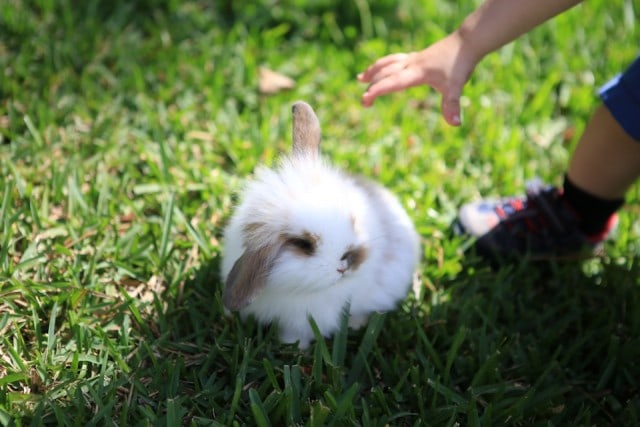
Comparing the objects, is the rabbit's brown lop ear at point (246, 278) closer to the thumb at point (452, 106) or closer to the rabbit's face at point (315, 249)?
the rabbit's face at point (315, 249)

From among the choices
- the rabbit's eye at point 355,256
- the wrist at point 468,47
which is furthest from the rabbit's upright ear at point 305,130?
the wrist at point 468,47

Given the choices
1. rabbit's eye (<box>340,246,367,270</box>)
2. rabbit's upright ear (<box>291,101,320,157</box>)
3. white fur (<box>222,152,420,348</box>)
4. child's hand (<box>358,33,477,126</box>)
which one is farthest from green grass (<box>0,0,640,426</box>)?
child's hand (<box>358,33,477,126</box>)

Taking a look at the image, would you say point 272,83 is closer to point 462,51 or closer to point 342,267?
point 462,51

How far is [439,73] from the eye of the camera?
2.29 meters

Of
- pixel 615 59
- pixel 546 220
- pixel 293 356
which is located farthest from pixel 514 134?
pixel 293 356

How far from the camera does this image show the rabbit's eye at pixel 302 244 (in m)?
2.02

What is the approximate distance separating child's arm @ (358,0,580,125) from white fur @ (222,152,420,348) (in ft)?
1.35

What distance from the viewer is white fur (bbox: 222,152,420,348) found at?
202 centimetres

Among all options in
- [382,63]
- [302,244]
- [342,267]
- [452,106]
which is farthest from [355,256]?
[382,63]

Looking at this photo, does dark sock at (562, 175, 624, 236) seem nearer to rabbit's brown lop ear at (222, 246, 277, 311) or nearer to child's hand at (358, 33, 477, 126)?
child's hand at (358, 33, 477, 126)

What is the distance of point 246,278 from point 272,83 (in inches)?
66.9

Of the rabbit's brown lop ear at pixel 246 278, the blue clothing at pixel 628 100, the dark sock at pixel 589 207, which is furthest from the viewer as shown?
the dark sock at pixel 589 207

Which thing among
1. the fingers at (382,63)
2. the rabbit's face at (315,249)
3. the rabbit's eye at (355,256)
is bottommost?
the rabbit's eye at (355,256)

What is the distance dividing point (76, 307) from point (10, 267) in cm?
28
